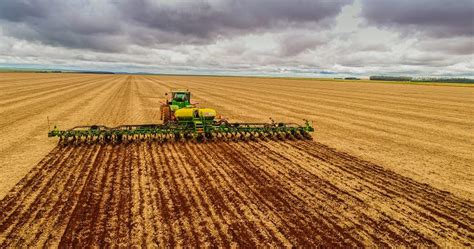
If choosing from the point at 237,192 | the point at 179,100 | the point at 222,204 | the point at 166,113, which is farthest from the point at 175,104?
the point at 222,204

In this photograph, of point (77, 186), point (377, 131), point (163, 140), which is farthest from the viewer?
point (377, 131)

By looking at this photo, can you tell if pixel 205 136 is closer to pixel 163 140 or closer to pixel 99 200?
pixel 163 140

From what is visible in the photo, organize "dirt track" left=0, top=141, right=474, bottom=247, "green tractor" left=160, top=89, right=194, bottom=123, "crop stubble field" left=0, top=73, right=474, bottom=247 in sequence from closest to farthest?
"dirt track" left=0, top=141, right=474, bottom=247, "crop stubble field" left=0, top=73, right=474, bottom=247, "green tractor" left=160, top=89, right=194, bottom=123

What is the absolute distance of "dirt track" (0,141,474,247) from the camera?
243 inches

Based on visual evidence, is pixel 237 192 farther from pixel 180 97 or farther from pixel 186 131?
pixel 180 97

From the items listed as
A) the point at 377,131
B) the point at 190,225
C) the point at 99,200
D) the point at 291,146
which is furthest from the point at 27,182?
the point at 377,131

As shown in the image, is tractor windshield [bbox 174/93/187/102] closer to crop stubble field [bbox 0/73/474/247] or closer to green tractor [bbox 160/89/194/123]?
green tractor [bbox 160/89/194/123]

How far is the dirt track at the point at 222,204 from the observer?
6.17 metres

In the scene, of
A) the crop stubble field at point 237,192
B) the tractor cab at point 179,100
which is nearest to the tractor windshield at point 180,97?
the tractor cab at point 179,100

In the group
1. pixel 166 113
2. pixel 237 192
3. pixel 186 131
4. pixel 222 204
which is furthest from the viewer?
pixel 166 113

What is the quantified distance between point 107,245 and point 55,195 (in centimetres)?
301

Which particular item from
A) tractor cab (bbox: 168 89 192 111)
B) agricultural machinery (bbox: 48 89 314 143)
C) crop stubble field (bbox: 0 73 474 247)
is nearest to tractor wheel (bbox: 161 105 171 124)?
tractor cab (bbox: 168 89 192 111)

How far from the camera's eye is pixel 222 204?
7520mm

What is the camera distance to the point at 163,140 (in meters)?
13.6
